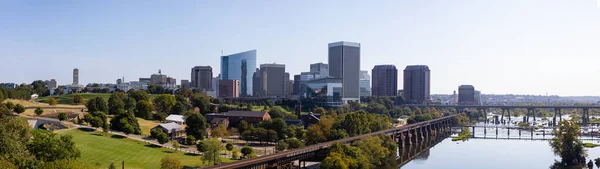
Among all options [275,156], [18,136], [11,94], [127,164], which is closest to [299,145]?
[275,156]

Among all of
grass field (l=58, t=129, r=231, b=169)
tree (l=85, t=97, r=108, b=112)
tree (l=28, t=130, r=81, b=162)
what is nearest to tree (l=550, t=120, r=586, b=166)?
grass field (l=58, t=129, r=231, b=169)

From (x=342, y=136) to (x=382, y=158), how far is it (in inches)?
428

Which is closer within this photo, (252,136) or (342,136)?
(342,136)

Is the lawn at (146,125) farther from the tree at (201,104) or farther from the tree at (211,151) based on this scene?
the tree at (211,151)

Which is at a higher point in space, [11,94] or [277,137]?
[11,94]

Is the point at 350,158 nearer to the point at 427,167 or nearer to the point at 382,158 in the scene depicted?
the point at 382,158

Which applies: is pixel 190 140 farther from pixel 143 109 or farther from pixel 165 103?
pixel 165 103

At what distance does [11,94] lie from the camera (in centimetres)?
10094

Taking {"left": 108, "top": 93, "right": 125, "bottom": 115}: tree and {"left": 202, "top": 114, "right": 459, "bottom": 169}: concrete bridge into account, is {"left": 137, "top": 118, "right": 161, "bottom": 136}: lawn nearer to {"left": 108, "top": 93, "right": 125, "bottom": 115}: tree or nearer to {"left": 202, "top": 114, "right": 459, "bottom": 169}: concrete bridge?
{"left": 108, "top": 93, "right": 125, "bottom": 115}: tree

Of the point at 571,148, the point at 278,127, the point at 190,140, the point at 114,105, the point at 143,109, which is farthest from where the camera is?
the point at 143,109

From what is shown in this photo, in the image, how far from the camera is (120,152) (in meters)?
52.2

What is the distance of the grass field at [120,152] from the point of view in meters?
47.2

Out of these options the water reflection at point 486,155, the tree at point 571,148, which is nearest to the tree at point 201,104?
the water reflection at point 486,155

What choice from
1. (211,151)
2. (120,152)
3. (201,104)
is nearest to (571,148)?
(211,151)
